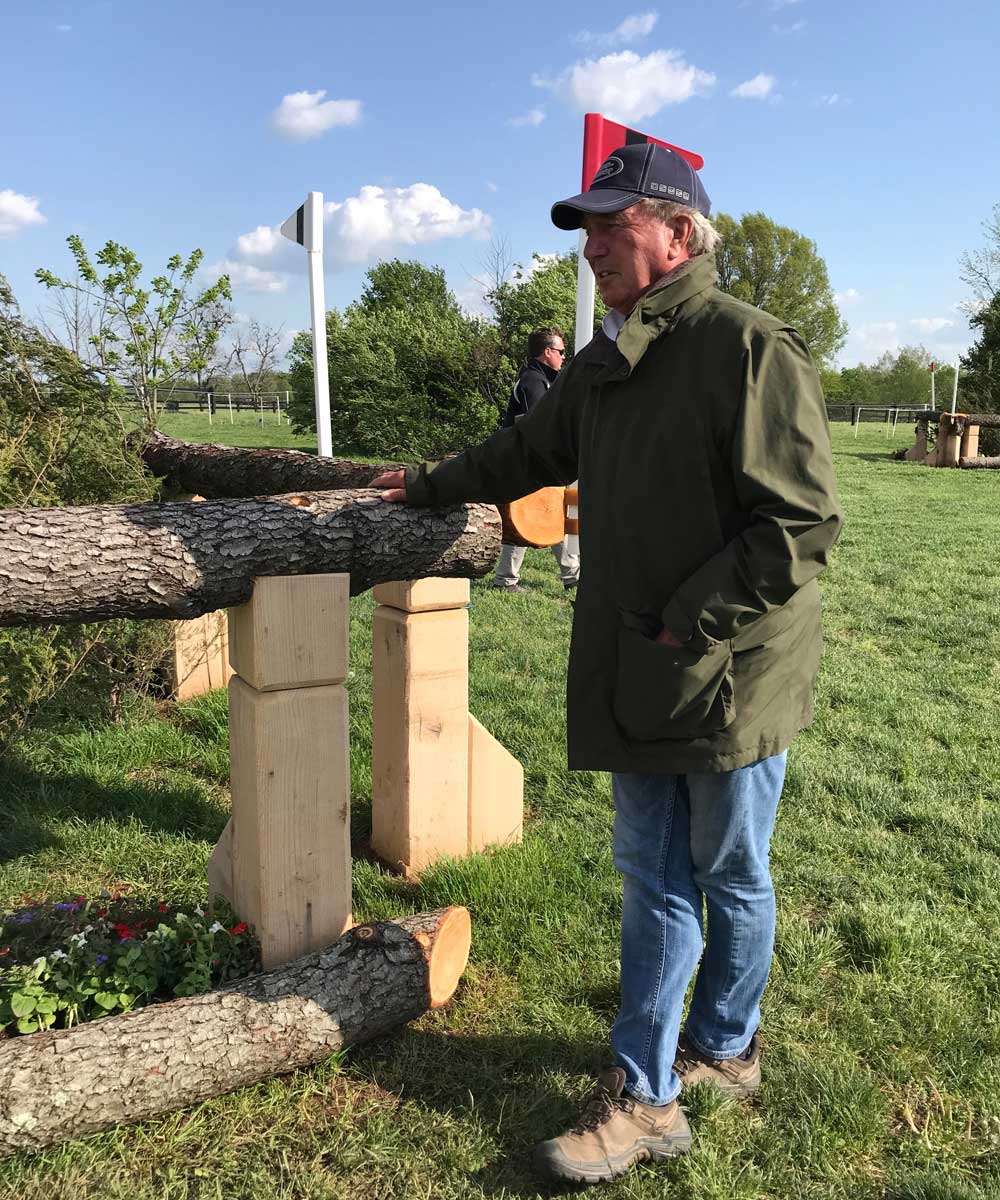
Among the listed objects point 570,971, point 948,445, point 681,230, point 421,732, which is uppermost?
point 681,230

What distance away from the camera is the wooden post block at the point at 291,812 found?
2525 mm

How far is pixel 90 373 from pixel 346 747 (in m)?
2.56

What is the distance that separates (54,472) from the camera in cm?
415

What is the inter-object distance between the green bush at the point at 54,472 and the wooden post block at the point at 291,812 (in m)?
1.88

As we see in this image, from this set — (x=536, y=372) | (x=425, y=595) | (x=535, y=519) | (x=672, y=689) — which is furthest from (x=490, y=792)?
(x=536, y=372)

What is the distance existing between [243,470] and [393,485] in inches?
66.6

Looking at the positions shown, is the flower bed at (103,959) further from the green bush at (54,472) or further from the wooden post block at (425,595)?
the green bush at (54,472)

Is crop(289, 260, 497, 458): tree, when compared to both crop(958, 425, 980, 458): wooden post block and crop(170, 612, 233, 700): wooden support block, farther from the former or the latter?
crop(170, 612, 233, 700): wooden support block

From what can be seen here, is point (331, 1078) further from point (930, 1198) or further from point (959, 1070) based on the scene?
point (959, 1070)

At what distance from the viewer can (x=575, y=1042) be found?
2574 millimetres

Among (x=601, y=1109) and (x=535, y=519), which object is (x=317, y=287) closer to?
(x=535, y=519)

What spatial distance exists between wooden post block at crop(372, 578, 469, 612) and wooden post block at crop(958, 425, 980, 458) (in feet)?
58.5

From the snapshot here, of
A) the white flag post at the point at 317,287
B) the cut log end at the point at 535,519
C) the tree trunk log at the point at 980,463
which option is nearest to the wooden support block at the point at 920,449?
the tree trunk log at the point at 980,463

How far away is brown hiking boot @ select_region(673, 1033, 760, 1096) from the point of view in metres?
2.34
